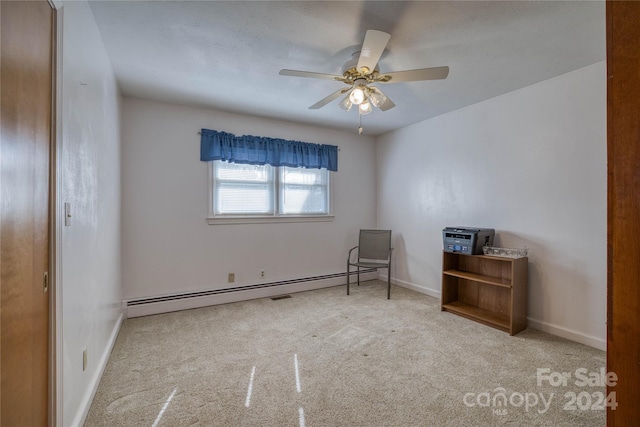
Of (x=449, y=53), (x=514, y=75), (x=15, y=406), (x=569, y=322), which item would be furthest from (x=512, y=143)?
(x=15, y=406)

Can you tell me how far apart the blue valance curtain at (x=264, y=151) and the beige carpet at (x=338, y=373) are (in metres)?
1.92

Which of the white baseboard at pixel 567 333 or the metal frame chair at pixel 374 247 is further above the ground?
the metal frame chair at pixel 374 247

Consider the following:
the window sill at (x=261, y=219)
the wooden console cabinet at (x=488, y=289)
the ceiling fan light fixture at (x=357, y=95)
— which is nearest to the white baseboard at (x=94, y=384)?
the window sill at (x=261, y=219)

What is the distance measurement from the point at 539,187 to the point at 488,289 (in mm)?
1196

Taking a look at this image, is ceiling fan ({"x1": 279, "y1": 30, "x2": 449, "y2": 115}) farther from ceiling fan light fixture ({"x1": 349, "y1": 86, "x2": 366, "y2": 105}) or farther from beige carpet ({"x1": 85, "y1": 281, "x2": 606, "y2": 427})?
beige carpet ({"x1": 85, "y1": 281, "x2": 606, "y2": 427})

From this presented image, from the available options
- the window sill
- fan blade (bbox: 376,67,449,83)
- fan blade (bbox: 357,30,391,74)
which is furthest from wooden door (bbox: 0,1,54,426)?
the window sill

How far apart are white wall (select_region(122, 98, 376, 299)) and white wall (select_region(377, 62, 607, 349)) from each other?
181 cm

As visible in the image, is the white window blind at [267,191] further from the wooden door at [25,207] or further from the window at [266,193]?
the wooden door at [25,207]

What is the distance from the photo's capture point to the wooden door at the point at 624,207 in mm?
602

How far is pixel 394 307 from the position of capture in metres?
3.47

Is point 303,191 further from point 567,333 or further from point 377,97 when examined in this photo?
point 567,333

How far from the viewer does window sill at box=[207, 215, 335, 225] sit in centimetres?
364

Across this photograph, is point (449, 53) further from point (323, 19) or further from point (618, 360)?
point (618, 360)

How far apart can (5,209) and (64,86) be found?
76cm
